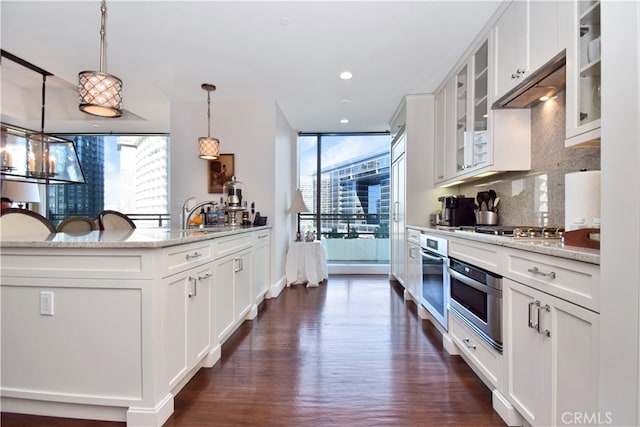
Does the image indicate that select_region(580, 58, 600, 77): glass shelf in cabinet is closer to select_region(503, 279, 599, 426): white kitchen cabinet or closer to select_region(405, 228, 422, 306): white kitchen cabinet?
select_region(503, 279, 599, 426): white kitchen cabinet

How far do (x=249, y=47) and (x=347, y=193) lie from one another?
11.2 feet

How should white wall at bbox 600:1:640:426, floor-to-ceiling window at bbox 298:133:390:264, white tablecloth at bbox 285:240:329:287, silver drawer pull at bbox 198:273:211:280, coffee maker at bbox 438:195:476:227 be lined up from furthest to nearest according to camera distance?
floor-to-ceiling window at bbox 298:133:390:264 < white tablecloth at bbox 285:240:329:287 < coffee maker at bbox 438:195:476:227 < silver drawer pull at bbox 198:273:211:280 < white wall at bbox 600:1:640:426

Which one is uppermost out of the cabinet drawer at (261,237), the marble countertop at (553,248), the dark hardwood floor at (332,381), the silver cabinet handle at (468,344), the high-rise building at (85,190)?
the high-rise building at (85,190)

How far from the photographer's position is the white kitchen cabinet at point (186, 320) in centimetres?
157

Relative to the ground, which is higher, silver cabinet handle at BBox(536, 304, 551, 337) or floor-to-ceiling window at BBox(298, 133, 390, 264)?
floor-to-ceiling window at BBox(298, 133, 390, 264)

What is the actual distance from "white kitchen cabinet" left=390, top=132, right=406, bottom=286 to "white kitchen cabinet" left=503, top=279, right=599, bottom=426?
2466 mm

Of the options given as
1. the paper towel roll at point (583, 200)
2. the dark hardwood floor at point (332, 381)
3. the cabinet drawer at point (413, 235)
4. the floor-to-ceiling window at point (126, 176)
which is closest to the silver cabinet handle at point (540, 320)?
the paper towel roll at point (583, 200)

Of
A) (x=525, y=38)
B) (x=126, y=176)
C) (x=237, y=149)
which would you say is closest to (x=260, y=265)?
(x=237, y=149)

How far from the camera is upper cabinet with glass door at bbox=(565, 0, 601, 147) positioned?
1429 mm

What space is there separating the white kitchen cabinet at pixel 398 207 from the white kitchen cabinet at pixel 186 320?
8.73ft

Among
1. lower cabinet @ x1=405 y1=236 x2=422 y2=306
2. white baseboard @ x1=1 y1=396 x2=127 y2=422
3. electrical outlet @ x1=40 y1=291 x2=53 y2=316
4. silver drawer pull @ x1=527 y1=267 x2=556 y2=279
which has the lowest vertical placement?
white baseboard @ x1=1 y1=396 x2=127 y2=422

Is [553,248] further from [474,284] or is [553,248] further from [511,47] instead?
[511,47]

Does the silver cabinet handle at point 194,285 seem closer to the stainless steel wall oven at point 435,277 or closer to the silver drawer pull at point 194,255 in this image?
the silver drawer pull at point 194,255

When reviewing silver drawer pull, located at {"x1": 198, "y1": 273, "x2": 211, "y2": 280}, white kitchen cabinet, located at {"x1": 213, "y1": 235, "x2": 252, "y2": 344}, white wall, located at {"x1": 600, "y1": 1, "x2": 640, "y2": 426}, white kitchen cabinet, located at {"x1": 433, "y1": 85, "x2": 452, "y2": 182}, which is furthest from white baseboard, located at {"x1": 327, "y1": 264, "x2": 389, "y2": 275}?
white wall, located at {"x1": 600, "y1": 1, "x2": 640, "y2": 426}
